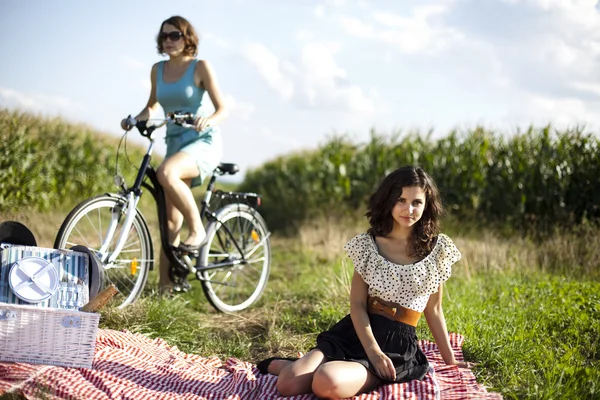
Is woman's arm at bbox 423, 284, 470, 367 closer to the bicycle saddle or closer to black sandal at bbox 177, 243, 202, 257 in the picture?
black sandal at bbox 177, 243, 202, 257

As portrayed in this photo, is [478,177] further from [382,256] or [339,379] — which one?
[339,379]

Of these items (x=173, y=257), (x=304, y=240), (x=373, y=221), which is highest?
(x=373, y=221)

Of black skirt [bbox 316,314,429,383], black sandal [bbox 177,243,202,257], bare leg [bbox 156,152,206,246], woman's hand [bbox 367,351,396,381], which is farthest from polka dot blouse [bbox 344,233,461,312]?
black sandal [bbox 177,243,202,257]

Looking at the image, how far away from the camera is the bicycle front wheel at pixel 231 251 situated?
207 inches

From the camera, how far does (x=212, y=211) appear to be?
216 inches

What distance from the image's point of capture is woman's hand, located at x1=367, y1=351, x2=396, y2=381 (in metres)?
3.19

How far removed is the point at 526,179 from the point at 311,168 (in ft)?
14.2

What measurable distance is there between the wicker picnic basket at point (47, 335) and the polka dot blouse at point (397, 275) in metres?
1.45

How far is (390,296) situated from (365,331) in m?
0.24

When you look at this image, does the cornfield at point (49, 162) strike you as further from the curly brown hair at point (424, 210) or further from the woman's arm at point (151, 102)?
the curly brown hair at point (424, 210)

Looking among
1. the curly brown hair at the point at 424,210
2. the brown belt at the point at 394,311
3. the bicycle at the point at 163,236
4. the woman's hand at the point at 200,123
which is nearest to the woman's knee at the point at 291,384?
the brown belt at the point at 394,311

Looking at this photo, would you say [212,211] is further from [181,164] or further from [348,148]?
[348,148]

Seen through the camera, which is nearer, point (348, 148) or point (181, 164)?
point (181, 164)

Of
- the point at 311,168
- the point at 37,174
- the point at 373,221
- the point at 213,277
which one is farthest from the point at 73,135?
the point at 373,221
